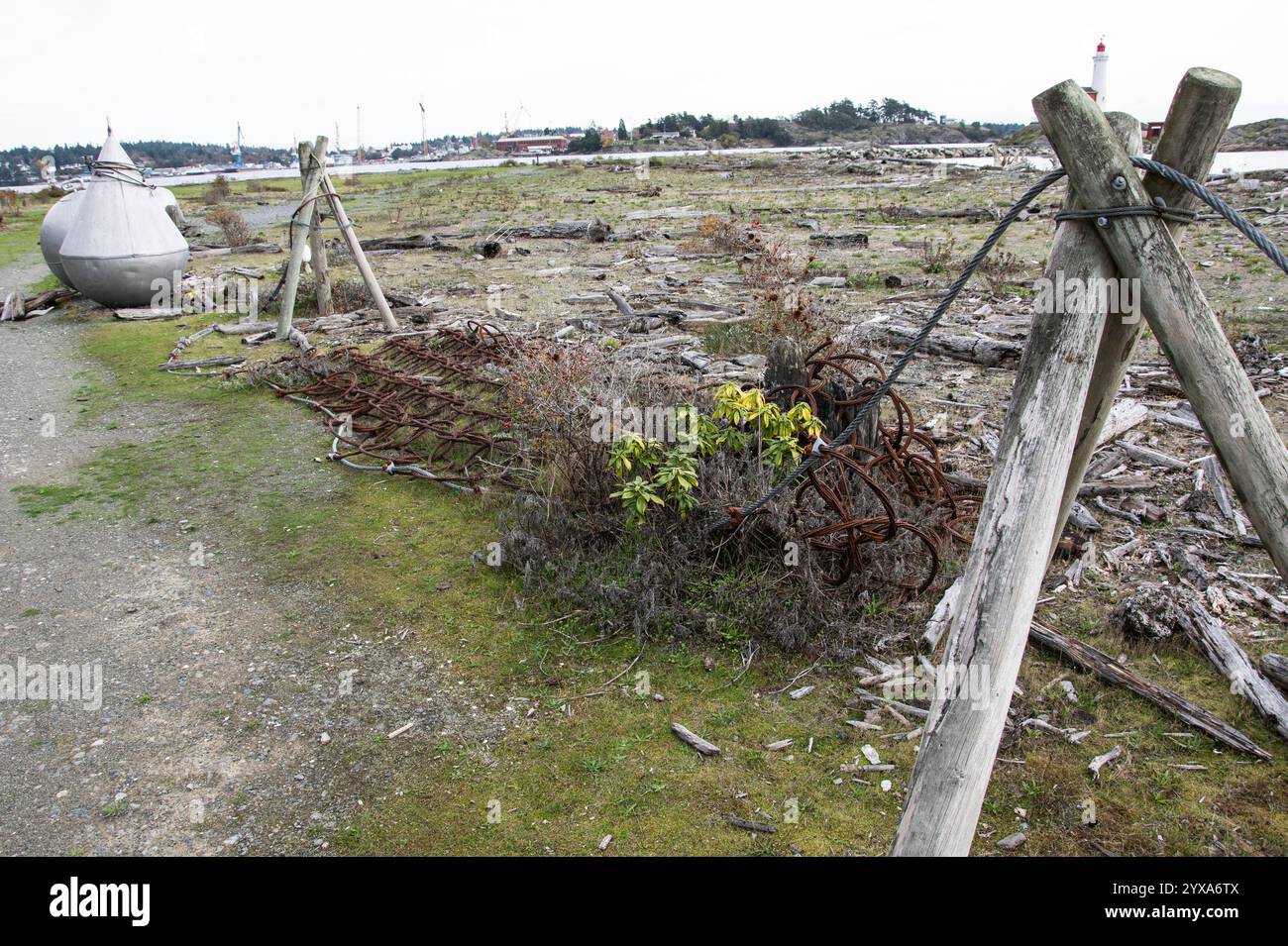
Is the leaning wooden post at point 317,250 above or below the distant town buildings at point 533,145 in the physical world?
below

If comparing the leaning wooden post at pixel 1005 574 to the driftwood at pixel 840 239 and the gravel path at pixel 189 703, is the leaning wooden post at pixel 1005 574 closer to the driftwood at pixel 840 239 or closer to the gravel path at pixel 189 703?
the gravel path at pixel 189 703

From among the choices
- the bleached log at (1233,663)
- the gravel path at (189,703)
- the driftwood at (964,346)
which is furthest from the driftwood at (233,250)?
the bleached log at (1233,663)

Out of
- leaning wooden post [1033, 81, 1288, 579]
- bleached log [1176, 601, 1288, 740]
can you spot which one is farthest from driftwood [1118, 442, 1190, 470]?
leaning wooden post [1033, 81, 1288, 579]

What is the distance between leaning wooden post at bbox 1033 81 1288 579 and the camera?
254 centimetres

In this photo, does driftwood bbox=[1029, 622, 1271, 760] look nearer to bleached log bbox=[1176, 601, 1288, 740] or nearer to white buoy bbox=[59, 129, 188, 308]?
bleached log bbox=[1176, 601, 1288, 740]

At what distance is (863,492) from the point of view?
5746mm

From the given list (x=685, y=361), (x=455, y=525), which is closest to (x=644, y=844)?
(x=455, y=525)

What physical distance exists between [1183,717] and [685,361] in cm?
630

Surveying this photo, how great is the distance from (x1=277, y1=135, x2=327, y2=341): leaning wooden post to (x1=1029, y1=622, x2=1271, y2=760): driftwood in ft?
34.4

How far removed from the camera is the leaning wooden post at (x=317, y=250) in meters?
11.8

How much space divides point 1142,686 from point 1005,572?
2.24m

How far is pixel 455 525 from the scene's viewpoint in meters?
6.58

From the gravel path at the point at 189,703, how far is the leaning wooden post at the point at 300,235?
580 cm
